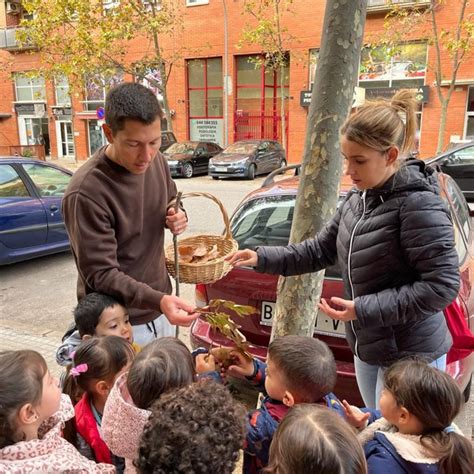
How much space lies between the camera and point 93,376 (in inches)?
75.2

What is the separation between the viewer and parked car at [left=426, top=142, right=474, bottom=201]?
1139 cm

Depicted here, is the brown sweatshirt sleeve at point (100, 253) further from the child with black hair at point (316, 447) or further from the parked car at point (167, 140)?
the parked car at point (167, 140)

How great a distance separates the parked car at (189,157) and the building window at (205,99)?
4.56 m

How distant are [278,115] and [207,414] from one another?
23.6m

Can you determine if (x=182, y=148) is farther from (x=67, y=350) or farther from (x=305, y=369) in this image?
(x=305, y=369)

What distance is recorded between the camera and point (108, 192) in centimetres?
205

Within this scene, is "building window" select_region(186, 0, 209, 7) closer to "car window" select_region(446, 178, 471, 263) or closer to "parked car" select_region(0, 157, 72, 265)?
"parked car" select_region(0, 157, 72, 265)

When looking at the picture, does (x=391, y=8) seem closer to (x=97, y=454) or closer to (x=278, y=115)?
(x=278, y=115)

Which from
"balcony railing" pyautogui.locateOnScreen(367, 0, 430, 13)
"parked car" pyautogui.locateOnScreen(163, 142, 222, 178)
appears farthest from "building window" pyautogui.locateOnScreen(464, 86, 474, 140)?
"parked car" pyautogui.locateOnScreen(163, 142, 222, 178)

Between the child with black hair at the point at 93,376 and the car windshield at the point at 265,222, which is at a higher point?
the car windshield at the point at 265,222

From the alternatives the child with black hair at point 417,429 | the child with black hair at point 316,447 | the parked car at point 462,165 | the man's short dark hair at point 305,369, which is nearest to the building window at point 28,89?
the parked car at point 462,165

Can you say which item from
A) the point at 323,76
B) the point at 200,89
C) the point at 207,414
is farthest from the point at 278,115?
the point at 207,414

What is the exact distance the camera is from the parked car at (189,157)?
734 inches

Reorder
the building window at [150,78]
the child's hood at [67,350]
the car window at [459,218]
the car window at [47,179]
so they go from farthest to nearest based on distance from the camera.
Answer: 1. the building window at [150,78]
2. the car window at [47,179]
3. the car window at [459,218]
4. the child's hood at [67,350]
